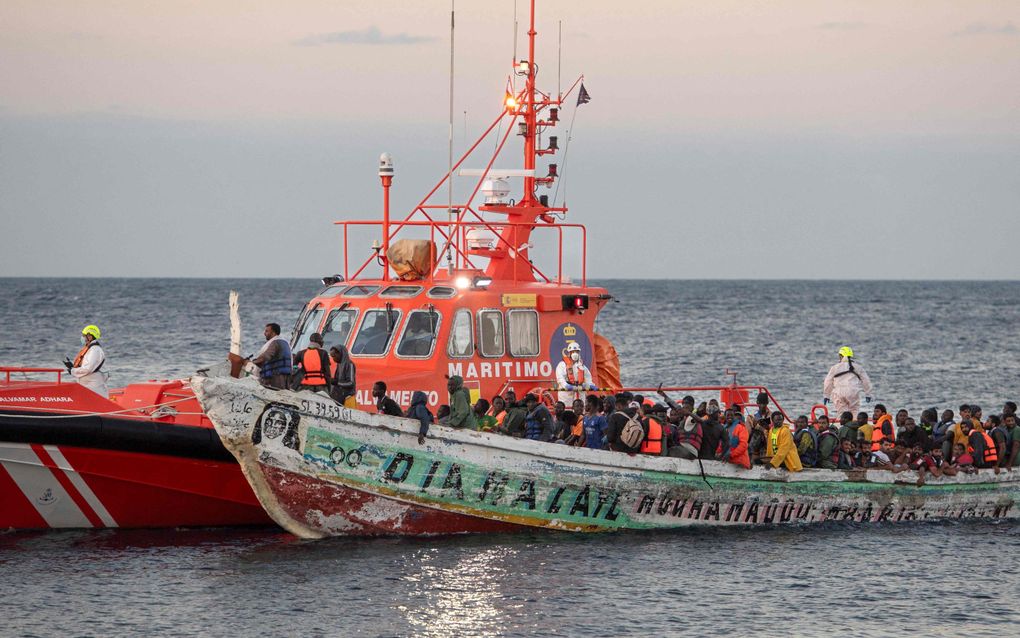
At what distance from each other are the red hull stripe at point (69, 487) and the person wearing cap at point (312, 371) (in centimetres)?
272

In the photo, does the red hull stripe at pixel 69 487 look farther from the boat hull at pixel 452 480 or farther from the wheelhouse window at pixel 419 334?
the wheelhouse window at pixel 419 334

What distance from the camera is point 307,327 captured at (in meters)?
16.7

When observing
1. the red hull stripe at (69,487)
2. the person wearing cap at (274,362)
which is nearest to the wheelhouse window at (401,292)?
the person wearing cap at (274,362)

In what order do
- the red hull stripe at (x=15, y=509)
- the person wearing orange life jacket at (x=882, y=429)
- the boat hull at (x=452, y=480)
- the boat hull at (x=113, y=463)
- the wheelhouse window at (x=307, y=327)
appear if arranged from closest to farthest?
the boat hull at (x=452, y=480) < the boat hull at (x=113, y=463) < the red hull stripe at (x=15, y=509) < the wheelhouse window at (x=307, y=327) < the person wearing orange life jacket at (x=882, y=429)

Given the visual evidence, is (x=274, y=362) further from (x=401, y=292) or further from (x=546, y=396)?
(x=546, y=396)

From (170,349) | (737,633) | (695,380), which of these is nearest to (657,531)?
(737,633)

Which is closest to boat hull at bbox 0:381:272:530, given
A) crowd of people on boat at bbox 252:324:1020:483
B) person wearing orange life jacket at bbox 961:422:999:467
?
crowd of people on boat at bbox 252:324:1020:483

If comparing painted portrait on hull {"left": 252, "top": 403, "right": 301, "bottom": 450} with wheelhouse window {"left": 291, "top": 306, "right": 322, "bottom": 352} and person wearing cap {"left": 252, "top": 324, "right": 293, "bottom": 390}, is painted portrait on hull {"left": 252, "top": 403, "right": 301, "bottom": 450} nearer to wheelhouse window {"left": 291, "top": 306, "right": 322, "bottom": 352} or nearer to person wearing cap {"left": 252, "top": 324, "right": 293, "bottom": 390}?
person wearing cap {"left": 252, "top": 324, "right": 293, "bottom": 390}

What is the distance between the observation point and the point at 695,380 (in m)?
42.3

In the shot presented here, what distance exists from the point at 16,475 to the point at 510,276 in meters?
6.33

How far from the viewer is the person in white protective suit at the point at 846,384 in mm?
19156

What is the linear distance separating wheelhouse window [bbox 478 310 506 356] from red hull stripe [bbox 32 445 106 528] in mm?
4731

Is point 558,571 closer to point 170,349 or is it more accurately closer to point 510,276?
point 510,276

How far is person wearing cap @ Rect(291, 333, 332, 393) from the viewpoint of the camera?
1458 cm
